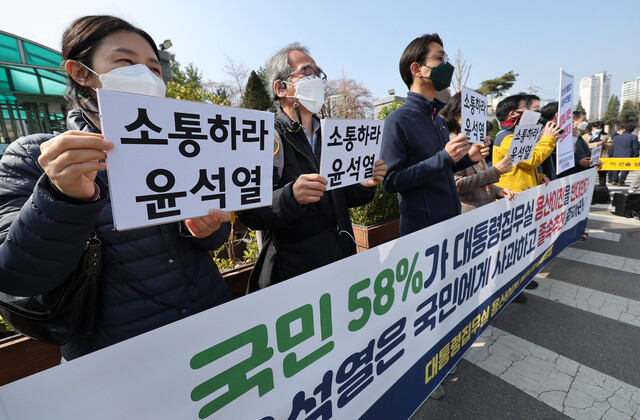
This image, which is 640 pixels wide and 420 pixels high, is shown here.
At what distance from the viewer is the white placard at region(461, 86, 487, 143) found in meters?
2.13

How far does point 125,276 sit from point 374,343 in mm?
1035

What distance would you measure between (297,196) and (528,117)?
2.61 meters

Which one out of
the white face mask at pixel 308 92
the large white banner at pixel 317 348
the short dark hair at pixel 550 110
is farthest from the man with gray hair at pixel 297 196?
the short dark hair at pixel 550 110

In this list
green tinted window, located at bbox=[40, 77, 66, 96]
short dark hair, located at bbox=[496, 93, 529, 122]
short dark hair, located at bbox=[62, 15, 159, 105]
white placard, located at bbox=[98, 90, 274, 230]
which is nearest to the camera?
white placard, located at bbox=[98, 90, 274, 230]

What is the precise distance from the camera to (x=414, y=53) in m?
2.24

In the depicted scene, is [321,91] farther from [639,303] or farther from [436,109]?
[639,303]

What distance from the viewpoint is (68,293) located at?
0.92m

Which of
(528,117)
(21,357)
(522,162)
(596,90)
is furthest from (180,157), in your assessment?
(596,90)

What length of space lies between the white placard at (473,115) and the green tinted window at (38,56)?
44.9 ft

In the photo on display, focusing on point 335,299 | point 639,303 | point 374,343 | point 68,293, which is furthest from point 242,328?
point 639,303

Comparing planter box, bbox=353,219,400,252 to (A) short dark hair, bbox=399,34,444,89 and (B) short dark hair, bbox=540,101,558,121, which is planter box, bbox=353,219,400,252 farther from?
(B) short dark hair, bbox=540,101,558,121

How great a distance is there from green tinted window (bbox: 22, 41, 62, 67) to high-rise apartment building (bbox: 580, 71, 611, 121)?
145280mm

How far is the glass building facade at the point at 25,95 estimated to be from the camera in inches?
369

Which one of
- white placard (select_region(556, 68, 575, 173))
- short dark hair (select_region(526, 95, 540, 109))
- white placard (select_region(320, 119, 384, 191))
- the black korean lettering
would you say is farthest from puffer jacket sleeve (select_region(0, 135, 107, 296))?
short dark hair (select_region(526, 95, 540, 109))
